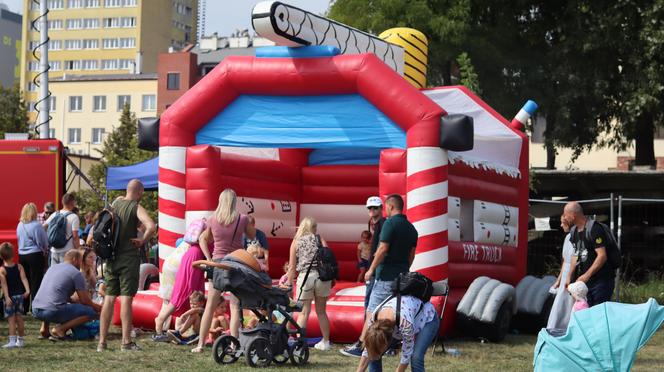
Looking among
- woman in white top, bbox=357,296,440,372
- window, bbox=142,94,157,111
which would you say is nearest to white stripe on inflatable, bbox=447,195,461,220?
woman in white top, bbox=357,296,440,372

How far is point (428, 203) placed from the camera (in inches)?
490

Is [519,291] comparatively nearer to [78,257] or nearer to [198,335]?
[198,335]

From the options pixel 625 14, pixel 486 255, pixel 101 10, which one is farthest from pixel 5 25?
pixel 486 255

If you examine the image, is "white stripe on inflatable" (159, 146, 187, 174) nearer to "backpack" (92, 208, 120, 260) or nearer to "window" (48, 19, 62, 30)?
"backpack" (92, 208, 120, 260)

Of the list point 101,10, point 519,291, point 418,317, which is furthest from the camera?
point 101,10

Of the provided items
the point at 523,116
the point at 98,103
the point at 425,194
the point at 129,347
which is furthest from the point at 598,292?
the point at 98,103

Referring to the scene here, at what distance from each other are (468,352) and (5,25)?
105361 millimetres

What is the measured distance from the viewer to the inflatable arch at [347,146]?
12.5 meters

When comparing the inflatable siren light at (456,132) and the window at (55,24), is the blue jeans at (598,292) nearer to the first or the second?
the inflatable siren light at (456,132)

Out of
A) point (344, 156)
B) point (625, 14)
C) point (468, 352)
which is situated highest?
point (625, 14)

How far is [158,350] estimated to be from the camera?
1136 cm

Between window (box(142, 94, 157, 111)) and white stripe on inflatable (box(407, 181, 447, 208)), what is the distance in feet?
243

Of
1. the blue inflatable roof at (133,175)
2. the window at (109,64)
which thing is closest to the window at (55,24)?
the window at (109,64)

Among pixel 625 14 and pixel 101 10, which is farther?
pixel 101 10
